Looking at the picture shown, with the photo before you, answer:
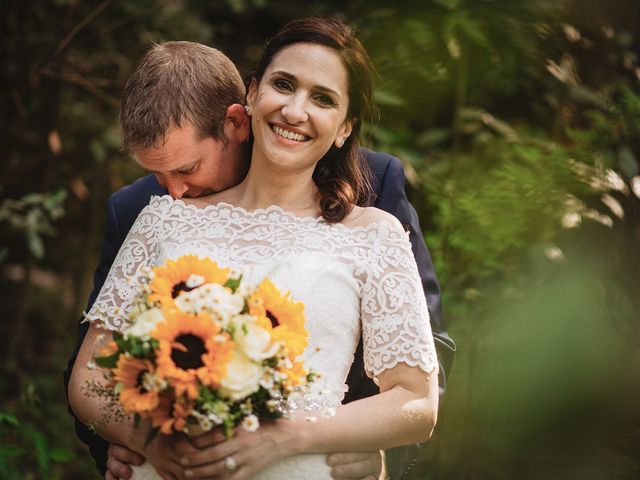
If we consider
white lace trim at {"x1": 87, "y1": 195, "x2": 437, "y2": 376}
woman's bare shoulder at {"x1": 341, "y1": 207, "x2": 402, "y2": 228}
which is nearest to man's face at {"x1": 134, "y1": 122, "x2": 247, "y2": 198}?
white lace trim at {"x1": 87, "y1": 195, "x2": 437, "y2": 376}

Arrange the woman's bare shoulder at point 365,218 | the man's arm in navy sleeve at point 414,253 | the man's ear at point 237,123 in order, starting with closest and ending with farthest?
the woman's bare shoulder at point 365,218 → the man's ear at point 237,123 → the man's arm in navy sleeve at point 414,253

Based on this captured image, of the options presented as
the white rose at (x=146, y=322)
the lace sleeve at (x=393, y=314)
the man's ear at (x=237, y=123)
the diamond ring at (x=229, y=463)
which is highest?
the white rose at (x=146, y=322)

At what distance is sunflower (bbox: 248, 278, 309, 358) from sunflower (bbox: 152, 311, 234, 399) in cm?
14

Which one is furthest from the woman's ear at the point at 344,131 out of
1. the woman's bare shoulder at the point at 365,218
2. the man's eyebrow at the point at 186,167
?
the man's eyebrow at the point at 186,167

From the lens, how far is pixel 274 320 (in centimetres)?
207

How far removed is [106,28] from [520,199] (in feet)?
8.28

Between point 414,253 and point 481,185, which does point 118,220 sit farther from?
point 481,185

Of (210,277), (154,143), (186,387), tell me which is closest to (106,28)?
(154,143)

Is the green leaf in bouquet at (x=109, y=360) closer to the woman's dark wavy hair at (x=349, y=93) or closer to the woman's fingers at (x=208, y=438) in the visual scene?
the woman's fingers at (x=208, y=438)

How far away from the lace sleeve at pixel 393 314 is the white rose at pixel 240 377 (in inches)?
22.0

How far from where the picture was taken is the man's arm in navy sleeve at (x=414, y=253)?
2.97 m

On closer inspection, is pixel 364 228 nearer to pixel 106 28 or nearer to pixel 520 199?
pixel 520 199

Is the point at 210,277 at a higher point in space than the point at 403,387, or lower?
higher

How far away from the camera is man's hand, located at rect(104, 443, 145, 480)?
248cm
